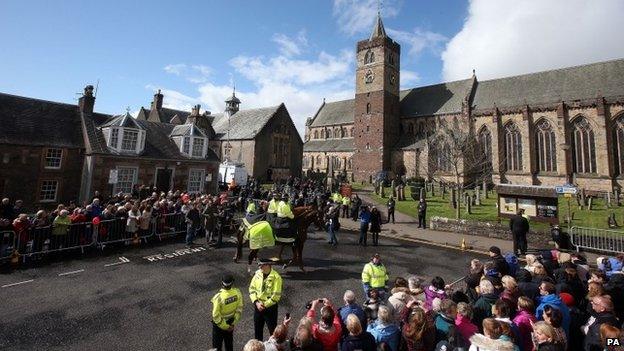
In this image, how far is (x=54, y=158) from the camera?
20.6 m

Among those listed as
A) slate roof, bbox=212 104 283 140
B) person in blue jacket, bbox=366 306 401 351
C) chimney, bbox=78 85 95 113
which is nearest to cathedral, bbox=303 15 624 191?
slate roof, bbox=212 104 283 140

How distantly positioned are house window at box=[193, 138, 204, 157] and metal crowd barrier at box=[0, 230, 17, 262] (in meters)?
16.8

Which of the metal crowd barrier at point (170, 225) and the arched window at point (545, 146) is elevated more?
the arched window at point (545, 146)

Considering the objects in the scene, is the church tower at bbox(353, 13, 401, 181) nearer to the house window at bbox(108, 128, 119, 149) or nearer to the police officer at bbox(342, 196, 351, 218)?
the police officer at bbox(342, 196, 351, 218)

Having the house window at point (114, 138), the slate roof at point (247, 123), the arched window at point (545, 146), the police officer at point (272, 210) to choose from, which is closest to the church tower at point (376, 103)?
the slate roof at point (247, 123)

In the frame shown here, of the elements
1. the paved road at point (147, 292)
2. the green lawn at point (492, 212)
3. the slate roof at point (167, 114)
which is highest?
the slate roof at point (167, 114)

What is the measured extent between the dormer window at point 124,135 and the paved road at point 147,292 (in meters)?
12.7

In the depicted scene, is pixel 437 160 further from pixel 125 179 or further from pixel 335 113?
pixel 125 179

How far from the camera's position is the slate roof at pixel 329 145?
55725 millimetres

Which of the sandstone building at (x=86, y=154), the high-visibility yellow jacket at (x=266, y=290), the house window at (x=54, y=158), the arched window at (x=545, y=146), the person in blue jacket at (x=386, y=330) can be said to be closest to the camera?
the person in blue jacket at (x=386, y=330)

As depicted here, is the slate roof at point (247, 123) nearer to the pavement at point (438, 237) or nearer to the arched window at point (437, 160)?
the arched window at point (437, 160)

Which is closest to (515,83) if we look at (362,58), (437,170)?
(437,170)

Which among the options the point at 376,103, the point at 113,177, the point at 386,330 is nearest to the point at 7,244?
the point at 113,177

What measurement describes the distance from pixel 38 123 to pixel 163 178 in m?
8.51
